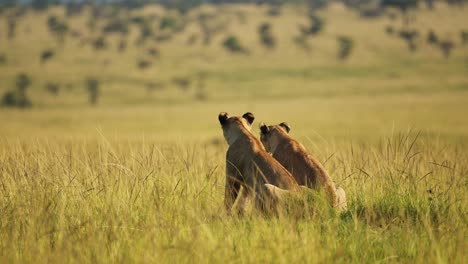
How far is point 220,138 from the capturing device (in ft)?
86.5

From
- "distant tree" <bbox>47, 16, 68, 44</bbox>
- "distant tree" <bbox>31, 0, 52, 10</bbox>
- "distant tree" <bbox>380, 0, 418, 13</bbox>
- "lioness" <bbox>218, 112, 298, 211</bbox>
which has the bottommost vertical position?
"lioness" <bbox>218, 112, 298, 211</bbox>

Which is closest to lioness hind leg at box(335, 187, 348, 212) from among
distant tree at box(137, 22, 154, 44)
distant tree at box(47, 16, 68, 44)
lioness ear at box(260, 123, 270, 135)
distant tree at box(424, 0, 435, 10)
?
lioness ear at box(260, 123, 270, 135)

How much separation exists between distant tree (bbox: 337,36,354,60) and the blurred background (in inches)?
6.7

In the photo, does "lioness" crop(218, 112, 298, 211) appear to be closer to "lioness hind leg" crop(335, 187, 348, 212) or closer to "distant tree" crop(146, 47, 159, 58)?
"lioness hind leg" crop(335, 187, 348, 212)

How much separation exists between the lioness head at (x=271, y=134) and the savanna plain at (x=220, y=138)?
61 centimetres

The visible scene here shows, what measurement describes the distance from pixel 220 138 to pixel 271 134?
65.1 feet

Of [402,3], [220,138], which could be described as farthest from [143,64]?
[220,138]

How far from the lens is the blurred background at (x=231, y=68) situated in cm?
3991

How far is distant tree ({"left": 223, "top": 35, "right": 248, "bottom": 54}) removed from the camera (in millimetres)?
70562

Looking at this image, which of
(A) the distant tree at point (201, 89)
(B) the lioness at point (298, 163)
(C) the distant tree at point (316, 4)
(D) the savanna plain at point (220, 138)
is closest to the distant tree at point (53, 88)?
(D) the savanna plain at point (220, 138)

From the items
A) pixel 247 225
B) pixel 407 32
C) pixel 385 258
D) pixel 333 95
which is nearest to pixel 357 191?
pixel 247 225

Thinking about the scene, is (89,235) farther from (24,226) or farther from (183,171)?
(183,171)

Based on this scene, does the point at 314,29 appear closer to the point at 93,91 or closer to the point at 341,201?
the point at 93,91

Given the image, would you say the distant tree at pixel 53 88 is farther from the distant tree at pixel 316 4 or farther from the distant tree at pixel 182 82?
the distant tree at pixel 316 4
